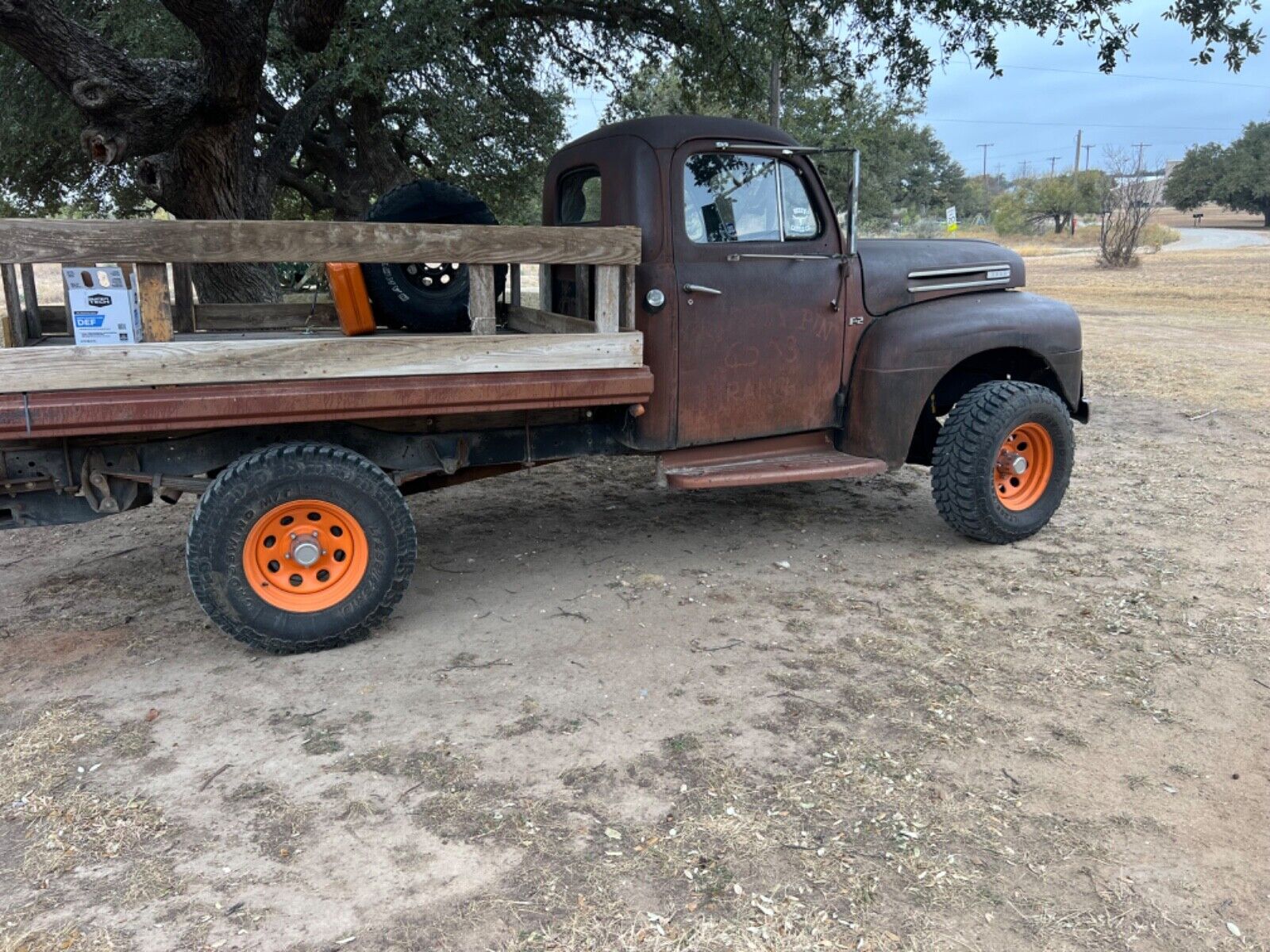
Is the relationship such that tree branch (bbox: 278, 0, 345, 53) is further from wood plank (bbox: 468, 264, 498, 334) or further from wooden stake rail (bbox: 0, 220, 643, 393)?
wood plank (bbox: 468, 264, 498, 334)

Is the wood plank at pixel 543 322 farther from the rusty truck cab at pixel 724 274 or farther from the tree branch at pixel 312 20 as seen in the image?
the tree branch at pixel 312 20

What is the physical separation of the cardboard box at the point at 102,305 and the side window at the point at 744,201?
2.36 metres

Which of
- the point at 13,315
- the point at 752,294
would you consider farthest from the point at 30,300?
the point at 752,294

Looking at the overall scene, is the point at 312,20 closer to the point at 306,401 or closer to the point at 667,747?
the point at 306,401

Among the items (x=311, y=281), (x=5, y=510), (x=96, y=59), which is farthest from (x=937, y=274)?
(x=311, y=281)

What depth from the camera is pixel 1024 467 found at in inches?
210

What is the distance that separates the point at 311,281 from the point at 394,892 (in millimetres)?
14262

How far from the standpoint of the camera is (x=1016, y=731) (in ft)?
11.1

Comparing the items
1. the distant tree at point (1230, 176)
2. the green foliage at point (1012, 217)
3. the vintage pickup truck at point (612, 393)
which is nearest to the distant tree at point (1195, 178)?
the distant tree at point (1230, 176)

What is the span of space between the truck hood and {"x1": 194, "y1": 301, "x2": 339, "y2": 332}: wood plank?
9.76 feet

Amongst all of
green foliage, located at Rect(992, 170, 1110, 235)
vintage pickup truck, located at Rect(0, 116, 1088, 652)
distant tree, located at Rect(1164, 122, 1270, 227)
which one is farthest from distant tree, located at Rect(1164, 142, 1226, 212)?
vintage pickup truck, located at Rect(0, 116, 1088, 652)

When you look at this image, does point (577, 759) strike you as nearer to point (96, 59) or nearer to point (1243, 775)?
point (1243, 775)

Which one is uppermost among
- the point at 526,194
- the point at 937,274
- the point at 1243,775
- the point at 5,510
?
the point at 526,194

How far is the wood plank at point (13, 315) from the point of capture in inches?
161
